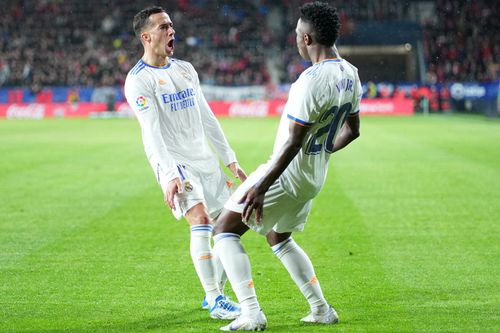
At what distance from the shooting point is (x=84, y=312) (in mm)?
6340

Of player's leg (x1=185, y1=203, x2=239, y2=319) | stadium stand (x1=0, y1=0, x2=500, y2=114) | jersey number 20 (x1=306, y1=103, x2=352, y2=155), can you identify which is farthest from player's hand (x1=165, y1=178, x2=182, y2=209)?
stadium stand (x1=0, y1=0, x2=500, y2=114)

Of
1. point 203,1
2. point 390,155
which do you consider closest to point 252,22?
point 203,1

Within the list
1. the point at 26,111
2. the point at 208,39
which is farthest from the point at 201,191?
the point at 208,39

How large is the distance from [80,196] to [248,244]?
4815mm

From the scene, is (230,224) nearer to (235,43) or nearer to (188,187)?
(188,187)

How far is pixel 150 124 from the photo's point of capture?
6277 millimetres

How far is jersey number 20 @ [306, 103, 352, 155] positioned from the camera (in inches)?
218

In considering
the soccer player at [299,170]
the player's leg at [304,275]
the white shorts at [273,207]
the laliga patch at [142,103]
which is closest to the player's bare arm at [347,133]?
the soccer player at [299,170]

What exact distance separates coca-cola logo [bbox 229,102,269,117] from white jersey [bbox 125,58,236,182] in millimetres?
38683

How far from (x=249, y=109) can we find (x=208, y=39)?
9766 mm

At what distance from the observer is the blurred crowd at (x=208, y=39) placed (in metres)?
49.2

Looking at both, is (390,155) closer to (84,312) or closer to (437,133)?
(437,133)

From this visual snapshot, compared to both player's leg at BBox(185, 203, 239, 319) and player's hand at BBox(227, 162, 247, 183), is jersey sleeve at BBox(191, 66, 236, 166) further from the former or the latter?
player's leg at BBox(185, 203, 239, 319)

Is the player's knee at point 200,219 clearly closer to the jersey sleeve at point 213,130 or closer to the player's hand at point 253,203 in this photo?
the jersey sleeve at point 213,130
